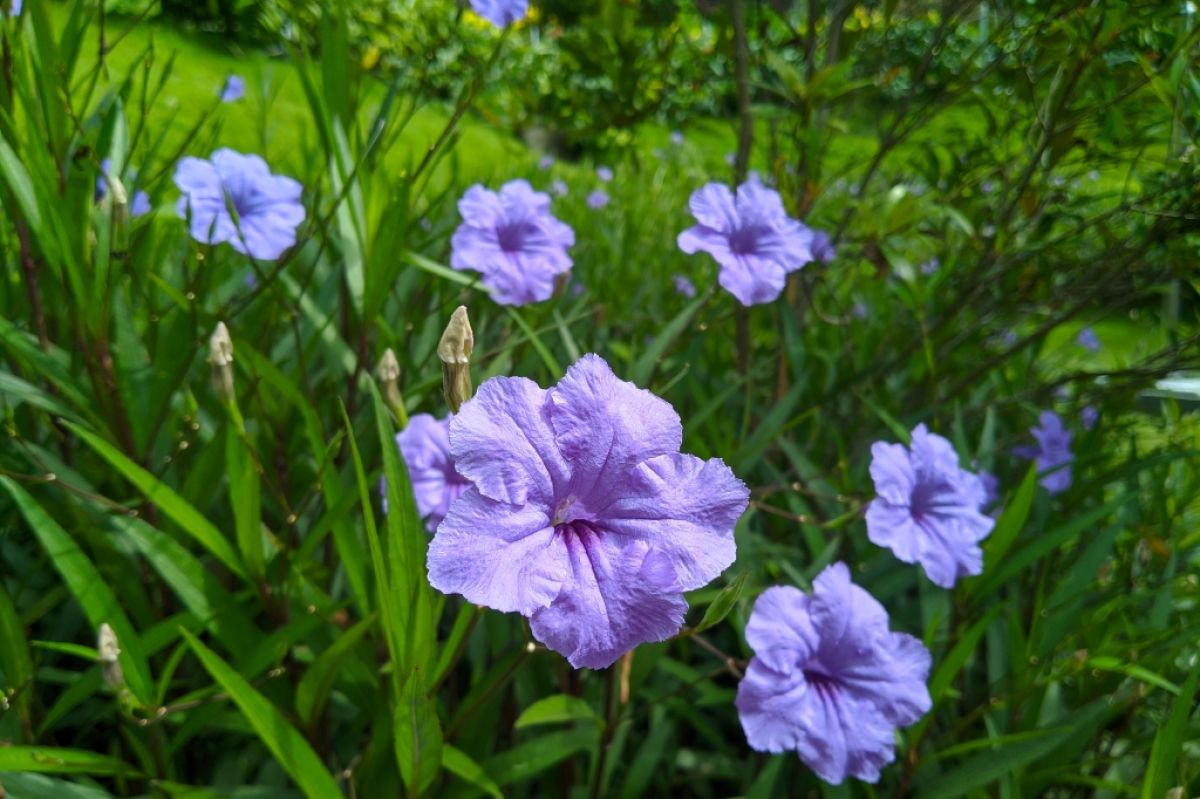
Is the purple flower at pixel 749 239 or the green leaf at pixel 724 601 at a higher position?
the purple flower at pixel 749 239

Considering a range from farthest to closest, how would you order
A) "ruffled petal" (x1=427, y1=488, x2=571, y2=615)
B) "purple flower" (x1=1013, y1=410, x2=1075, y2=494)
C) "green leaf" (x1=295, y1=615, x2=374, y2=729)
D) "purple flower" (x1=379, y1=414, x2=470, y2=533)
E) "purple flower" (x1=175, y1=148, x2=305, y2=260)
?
"purple flower" (x1=1013, y1=410, x2=1075, y2=494)
"purple flower" (x1=175, y1=148, x2=305, y2=260)
"purple flower" (x1=379, y1=414, x2=470, y2=533)
"green leaf" (x1=295, y1=615, x2=374, y2=729)
"ruffled petal" (x1=427, y1=488, x2=571, y2=615)

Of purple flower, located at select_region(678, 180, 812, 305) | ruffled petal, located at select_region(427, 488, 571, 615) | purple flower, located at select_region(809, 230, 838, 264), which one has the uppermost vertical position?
purple flower, located at select_region(678, 180, 812, 305)

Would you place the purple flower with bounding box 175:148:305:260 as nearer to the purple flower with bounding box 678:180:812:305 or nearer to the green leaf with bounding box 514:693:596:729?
the purple flower with bounding box 678:180:812:305

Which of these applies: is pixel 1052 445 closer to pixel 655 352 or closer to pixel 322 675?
pixel 655 352

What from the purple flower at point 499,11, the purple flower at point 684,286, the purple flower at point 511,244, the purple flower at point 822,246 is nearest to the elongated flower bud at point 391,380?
the purple flower at point 511,244

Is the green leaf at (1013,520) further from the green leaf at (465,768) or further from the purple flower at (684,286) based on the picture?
the purple flower at (684,286)

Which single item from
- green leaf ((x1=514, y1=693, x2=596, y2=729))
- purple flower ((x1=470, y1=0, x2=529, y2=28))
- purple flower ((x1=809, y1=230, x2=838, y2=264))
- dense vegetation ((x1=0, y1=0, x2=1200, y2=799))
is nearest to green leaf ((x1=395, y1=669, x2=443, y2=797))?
dense vegetation ((x1=0, y1=0, x2=1200, y2=799))
